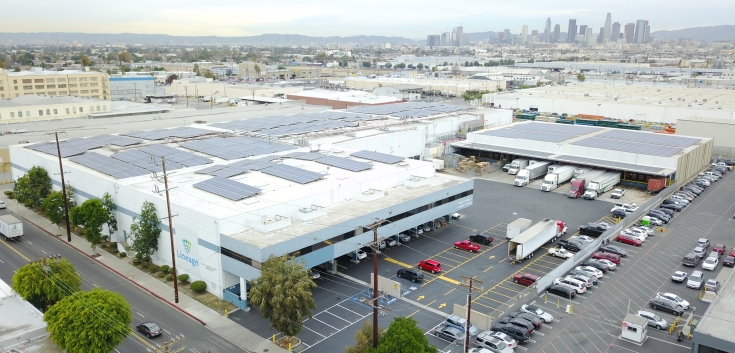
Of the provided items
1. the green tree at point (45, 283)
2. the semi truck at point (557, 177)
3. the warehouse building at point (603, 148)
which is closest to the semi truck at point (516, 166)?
the warehouse building at point (603, 148)

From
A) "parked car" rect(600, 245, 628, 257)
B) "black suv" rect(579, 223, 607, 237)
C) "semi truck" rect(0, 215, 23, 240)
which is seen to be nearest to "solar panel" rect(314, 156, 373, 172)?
"black suv" rect(579, 223, 607, 237)

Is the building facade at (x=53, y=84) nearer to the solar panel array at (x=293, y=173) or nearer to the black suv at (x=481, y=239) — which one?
the solar panel array at (x=293, y=173)

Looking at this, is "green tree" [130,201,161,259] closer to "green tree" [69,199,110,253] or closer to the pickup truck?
"green tree" [69,199,110,253]

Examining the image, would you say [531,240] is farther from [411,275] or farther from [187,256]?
[187,256]

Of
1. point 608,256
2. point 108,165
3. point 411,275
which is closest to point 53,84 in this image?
point 108,165

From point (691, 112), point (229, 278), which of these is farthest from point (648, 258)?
point (691, 112)

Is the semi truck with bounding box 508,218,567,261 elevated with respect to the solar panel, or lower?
lower

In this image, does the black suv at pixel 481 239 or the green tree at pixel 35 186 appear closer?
the black suv at pixel 481 239
